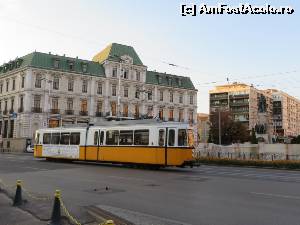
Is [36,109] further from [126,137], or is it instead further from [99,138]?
[126,137]

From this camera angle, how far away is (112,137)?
25641 mm

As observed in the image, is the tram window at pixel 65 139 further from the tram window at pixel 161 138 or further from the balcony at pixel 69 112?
the balcony at pixel 69 112

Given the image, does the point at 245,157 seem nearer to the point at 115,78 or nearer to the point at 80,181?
the point at 80,181

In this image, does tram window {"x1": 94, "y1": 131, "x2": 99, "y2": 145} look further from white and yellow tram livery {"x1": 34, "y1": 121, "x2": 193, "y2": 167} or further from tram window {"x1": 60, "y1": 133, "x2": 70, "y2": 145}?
tram window {"x1": 60, "y1": 133, "x2": 70, "y2": 145}

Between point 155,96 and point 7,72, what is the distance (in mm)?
29724

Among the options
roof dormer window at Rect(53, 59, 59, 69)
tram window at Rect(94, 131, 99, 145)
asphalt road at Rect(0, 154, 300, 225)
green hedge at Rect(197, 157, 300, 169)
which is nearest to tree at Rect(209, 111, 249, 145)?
roof dormer window at Rect(53, 59, 59, 69)

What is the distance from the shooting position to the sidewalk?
8164 mm

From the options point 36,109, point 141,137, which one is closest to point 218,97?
point 36,109

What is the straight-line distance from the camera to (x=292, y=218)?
8367mm

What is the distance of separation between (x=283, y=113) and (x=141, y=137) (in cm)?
11766

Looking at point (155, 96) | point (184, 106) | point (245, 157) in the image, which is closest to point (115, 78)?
point (155, 96)

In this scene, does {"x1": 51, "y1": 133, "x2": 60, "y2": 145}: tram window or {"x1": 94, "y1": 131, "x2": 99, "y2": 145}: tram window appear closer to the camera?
{"x1": 94, "y1": 131, "x2": 99, "y2": 145}: tram window

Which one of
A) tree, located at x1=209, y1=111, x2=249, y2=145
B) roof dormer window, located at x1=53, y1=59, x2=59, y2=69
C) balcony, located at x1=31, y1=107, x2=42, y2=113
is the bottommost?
tree, located at x1=209, y1=111, x2=249, y2=145

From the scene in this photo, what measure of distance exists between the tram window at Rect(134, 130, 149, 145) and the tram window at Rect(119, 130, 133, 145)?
1.58 feet
